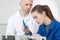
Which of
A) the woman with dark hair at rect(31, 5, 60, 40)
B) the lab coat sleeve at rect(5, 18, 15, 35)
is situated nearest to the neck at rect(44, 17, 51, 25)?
the woman with dark hair at rect(31, 5, 60, 40)

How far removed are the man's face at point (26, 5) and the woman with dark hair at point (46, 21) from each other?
0.07 meters

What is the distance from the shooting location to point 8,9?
4.86 ft

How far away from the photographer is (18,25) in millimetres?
1430

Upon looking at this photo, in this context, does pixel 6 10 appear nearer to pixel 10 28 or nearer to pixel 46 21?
pixel 10 28

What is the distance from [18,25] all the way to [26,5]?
199 mm

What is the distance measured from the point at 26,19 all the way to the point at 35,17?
11cm

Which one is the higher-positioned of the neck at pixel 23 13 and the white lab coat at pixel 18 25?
the neck at pixel 23 13

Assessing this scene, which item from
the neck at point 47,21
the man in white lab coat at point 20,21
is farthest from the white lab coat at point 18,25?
the neck at point 47,21

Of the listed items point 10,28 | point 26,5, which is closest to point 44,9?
point 26,5

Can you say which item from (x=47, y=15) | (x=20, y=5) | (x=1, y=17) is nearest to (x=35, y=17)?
(x=47, y=15)

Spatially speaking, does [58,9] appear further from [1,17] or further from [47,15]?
[1,17]

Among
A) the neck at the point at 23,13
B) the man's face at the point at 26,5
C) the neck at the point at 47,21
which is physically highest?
the man's face at the point at 26,5

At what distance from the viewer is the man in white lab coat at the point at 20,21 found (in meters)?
1.43

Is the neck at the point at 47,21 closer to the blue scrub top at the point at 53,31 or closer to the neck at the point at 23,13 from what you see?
the blue scrub top at the point at 53,31
